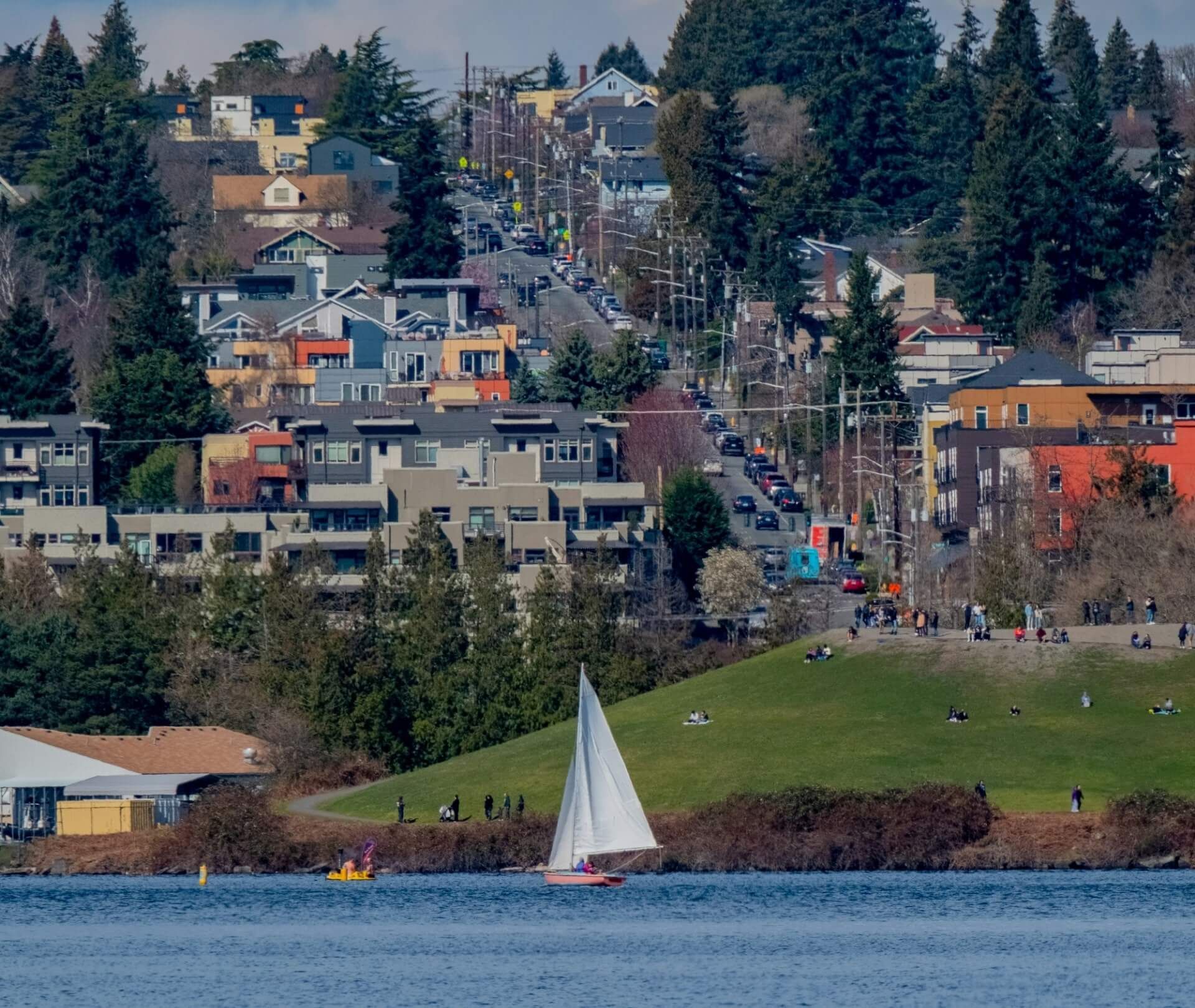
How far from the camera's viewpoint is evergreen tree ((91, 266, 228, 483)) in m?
179

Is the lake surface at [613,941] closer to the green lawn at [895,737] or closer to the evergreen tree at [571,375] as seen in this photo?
the green lawn at [895,737]

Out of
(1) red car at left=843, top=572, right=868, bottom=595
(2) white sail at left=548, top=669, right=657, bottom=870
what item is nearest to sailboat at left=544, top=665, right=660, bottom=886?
(2) white sail at left=548, top=669, right=657, bottom=870

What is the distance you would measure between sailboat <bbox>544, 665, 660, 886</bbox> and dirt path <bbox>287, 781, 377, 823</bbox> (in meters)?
14.2

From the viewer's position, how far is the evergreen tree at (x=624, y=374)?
192500mm

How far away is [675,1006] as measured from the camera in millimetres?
71125

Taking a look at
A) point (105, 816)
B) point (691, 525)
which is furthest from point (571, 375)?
point (105, 816)

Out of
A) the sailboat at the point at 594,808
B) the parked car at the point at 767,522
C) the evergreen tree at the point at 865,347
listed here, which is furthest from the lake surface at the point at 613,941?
the evergreen tree at the point at 865,347

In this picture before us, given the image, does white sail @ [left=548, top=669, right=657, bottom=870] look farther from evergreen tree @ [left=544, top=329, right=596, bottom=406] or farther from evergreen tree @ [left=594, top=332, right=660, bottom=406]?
evergreen tree @ [left=544, top=329, right=596, bottom=406]

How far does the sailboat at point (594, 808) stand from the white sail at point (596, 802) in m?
0.02

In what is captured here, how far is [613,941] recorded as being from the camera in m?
83.1

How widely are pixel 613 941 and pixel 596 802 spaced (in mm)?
9449

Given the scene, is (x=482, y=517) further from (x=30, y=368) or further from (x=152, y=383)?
(x=30, y=368)

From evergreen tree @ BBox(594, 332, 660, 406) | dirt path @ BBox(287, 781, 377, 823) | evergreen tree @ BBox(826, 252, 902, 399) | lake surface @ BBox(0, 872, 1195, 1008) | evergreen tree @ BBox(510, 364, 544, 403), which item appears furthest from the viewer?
evergreen tree @ BBox(510, 364, 544, 403)

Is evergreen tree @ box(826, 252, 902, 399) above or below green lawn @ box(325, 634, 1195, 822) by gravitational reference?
above
